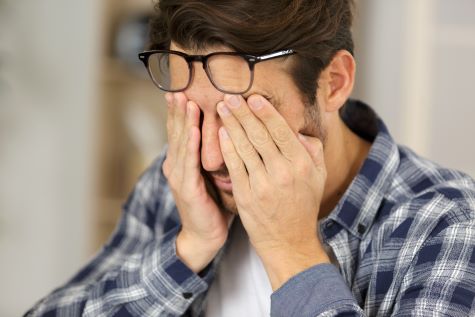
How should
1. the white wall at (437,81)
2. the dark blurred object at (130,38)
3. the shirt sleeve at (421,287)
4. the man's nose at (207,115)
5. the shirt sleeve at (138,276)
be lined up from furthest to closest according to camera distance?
the dark blurred object at (130,38)
the white wall at (437,81)
the shirt sleeve at (138,276)
the man's nose at (207,115)
the shirt sleeve at (421,287)

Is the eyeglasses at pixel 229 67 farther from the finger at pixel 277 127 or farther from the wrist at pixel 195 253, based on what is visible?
the wrist at pixel 195 253

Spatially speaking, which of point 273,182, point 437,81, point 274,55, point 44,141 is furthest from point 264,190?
point 44,141

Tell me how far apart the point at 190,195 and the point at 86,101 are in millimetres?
1432

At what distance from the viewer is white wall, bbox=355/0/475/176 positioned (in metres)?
2.60

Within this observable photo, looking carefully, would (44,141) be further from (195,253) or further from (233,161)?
(233,161)

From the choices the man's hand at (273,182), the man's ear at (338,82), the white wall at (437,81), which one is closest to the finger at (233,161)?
the man's hand at (273,182)

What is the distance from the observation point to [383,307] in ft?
4.10

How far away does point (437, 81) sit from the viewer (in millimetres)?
2613

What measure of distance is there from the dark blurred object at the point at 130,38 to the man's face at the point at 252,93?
1461 mm

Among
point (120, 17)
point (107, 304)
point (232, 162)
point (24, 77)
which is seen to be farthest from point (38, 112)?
point (232, 162)

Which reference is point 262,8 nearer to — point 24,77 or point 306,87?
point 306,87

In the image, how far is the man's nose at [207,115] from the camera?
49.4 inches

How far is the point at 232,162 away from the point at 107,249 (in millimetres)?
514

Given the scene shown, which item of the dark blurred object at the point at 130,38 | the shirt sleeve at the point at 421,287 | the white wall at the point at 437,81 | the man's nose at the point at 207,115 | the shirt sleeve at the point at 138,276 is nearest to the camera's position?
the shirt sleeve at the point at 421,287
